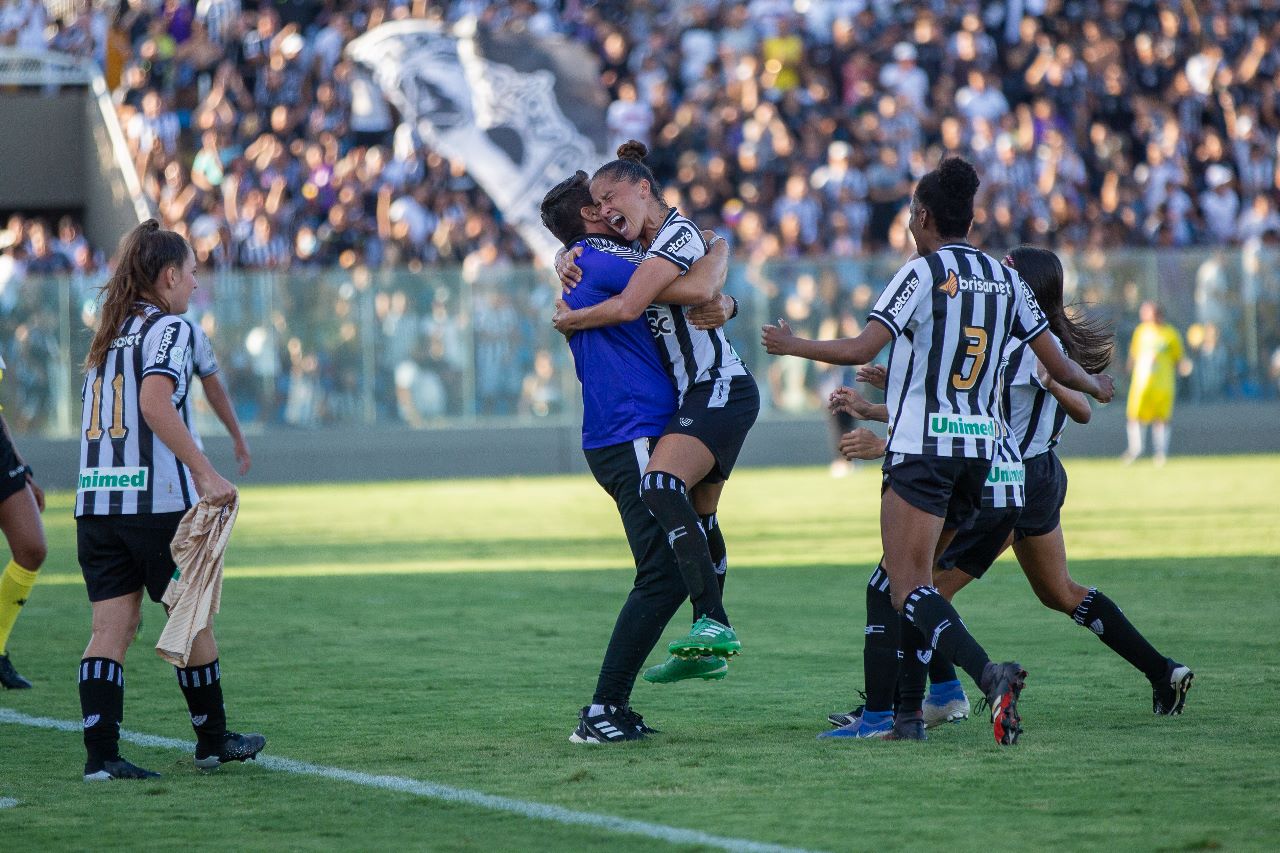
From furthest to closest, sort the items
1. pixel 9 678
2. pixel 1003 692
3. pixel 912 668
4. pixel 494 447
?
pixel 494 447
pixel 9 678
pixel 912 668
pixel 1003 692

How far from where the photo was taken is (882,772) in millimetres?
6004

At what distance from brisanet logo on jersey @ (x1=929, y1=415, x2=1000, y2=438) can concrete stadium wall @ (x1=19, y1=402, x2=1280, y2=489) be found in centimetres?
1901

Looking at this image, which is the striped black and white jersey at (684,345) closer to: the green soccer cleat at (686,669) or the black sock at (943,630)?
the green soccer cleat at (686,669)

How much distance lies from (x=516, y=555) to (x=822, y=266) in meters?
12.2

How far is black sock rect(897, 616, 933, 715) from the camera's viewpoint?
21.3 feet

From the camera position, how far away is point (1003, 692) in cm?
603

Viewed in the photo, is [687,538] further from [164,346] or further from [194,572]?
[164,346]

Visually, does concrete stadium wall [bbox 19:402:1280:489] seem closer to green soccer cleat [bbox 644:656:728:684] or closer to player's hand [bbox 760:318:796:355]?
green soccer cleat [bbox 644:656:728:684]

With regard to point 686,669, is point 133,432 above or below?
above

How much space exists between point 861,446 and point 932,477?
34 cm

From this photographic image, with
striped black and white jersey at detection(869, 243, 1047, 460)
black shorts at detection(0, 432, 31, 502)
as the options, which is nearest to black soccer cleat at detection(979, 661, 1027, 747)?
striped black and white jersey at detection(869, 243, 1047, 460)

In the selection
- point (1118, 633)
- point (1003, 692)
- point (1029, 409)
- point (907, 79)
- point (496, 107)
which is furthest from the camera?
point (907, 79)

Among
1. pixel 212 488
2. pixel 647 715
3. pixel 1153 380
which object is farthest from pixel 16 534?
pixel 1153 380

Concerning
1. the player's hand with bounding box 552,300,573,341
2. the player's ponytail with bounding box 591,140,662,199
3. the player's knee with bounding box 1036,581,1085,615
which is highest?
the player's ponytail with bounding box 591,140,662,199
